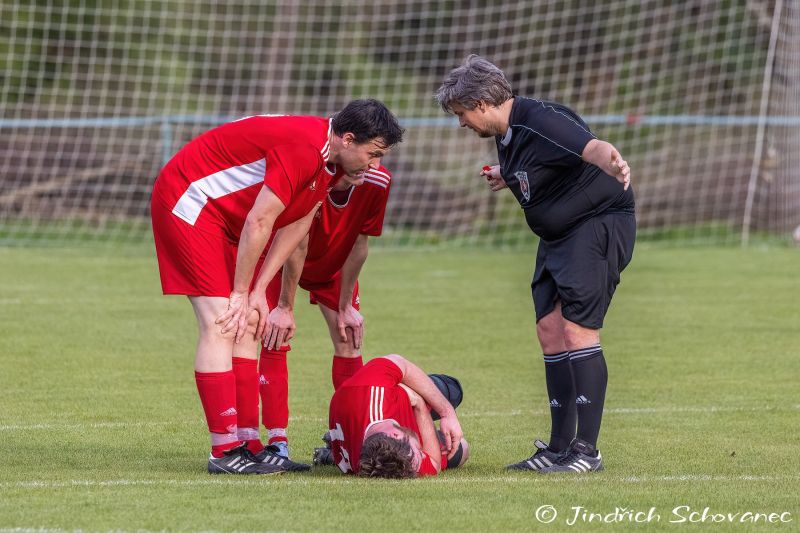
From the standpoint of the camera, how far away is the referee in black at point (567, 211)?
20.0 feet

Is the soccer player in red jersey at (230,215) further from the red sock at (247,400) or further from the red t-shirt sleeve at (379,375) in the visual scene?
the red t-shirt sleeve at (379,375)

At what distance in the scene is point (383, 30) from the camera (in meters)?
25.7

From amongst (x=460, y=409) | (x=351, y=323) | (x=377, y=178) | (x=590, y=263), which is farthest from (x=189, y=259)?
(x=460, y=409)

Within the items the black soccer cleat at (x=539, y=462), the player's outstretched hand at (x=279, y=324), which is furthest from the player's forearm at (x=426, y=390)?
the player's outstretched hand at (x=279, y=324)

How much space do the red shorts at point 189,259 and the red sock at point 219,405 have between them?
366mm

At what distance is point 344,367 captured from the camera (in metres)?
7.21

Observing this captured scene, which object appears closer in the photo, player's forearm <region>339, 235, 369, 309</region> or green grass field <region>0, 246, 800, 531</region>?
green grass field <region>0, 246, 800, 531</region>

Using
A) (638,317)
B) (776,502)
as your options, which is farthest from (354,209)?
(638,317)

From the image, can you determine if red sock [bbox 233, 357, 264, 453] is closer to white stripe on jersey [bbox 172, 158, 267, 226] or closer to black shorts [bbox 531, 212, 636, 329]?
white stripe on jersey [bbox 172, 158, 267, 226]

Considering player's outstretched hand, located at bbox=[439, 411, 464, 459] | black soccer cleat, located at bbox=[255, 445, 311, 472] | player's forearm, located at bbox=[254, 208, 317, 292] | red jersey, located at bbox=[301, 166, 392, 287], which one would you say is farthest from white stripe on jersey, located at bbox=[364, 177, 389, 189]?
black soccer cleat, located at bbox=[255, 445, 311, 472]

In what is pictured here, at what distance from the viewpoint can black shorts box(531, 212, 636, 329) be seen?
6.16 m

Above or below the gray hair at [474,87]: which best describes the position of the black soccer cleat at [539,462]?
below

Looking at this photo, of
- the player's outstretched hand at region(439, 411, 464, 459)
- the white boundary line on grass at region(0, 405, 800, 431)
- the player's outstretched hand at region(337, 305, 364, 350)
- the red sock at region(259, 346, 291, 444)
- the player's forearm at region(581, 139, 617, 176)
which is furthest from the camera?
the white boundary line on grass at region(0, 405, 800, 431)

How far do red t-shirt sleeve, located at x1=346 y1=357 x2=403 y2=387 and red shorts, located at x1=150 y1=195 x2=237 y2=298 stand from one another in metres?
0.68
